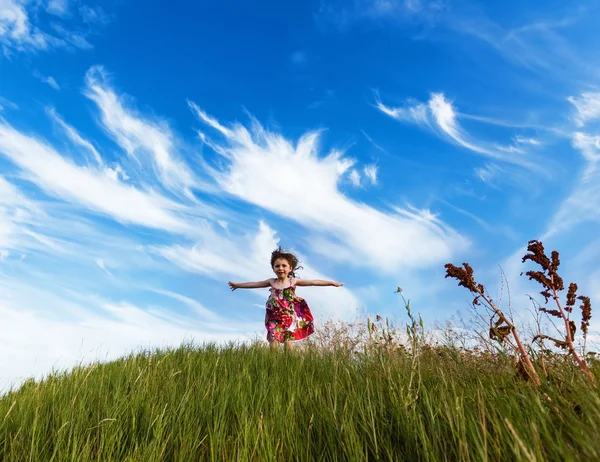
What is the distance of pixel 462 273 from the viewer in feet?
8.21

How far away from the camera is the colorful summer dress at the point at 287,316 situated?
7.99 meters

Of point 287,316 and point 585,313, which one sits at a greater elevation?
point 287,316

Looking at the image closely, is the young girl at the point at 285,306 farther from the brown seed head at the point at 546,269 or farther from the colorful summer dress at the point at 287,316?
the brown seed head at the point at 546,269

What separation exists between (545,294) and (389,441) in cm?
128

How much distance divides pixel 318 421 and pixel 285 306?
5523mm

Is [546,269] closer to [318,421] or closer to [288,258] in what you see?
[318,421]

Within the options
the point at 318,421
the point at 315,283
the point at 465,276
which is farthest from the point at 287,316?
the point at 465,276

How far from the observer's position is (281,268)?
852 centimetres

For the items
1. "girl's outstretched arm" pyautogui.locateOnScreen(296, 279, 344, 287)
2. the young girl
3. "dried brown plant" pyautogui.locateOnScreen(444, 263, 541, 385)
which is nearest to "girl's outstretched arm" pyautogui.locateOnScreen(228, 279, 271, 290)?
the young girl

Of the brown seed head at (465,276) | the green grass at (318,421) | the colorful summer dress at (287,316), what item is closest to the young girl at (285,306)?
the colorful summer dress at (287,316)

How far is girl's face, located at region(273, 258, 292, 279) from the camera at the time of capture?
8.54m

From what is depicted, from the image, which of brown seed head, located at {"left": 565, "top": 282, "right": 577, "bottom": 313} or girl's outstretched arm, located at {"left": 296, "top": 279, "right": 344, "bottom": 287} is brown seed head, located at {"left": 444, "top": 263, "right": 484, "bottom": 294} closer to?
brown seed head, located at {"left": 565, "top": 282, "right": 577, "bottom": 313}

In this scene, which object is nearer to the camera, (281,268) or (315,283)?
(315,283)

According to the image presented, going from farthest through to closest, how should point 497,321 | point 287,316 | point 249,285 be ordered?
1. point 249,285
2. point 287,316
3. point 497,321
